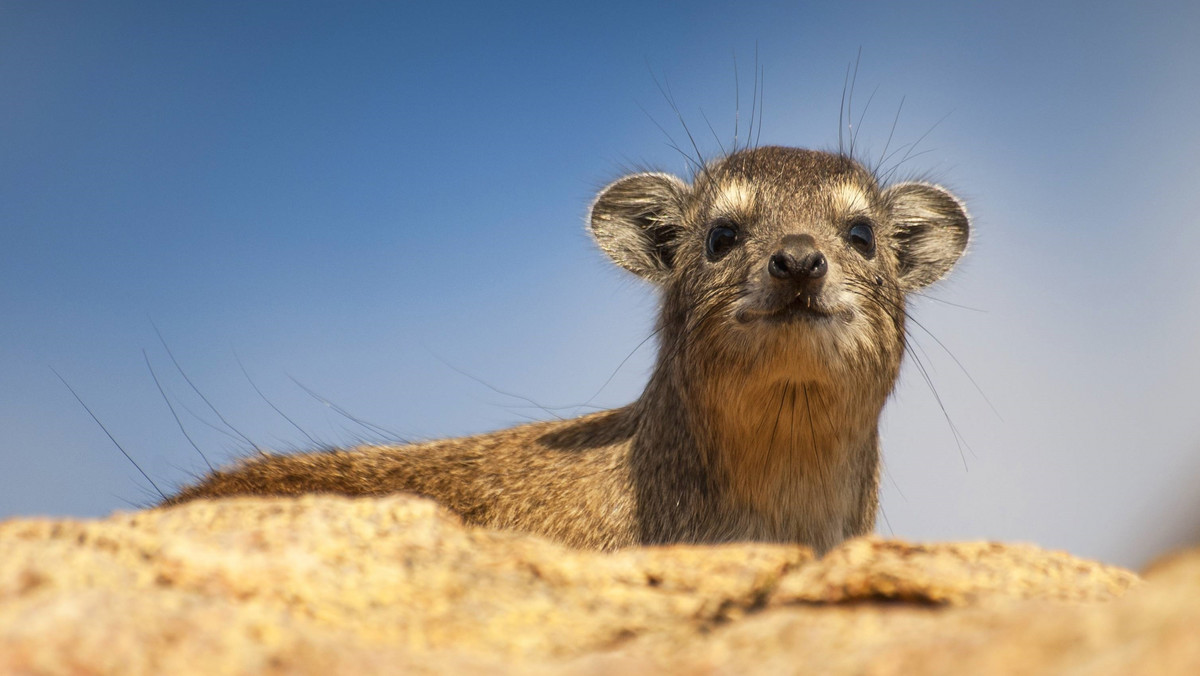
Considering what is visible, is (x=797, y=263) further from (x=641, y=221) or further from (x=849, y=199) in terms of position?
(x=641, y=221)

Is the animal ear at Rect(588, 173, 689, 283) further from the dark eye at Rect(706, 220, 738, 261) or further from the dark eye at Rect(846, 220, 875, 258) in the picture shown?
the dark eye at Rect(846, 220, 875, 258)

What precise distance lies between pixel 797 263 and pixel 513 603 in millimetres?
4643

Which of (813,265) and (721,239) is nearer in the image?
(813,265)

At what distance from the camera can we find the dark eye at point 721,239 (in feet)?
29.9

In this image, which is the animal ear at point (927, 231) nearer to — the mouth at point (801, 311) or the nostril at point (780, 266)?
the mouth at point (801, 311)

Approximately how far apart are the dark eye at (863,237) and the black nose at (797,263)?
1466 mm

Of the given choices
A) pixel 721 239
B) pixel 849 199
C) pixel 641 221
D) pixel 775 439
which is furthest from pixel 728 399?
pixel 641 221

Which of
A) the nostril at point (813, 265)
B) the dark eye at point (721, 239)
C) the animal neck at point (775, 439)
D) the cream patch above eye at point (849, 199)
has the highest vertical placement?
the cream patch above eye at point (849, 199)

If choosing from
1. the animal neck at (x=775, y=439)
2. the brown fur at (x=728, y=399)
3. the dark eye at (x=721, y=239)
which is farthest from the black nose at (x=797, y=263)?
the dark eye at (x=721, y=239)

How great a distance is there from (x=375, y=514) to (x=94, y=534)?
1.00 metres

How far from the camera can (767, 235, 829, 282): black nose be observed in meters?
7.70

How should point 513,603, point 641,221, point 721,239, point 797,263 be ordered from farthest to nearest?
point 641,221 < point 721,239 < point 797,263 < point 513,603

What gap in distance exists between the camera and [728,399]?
8344 millimetres

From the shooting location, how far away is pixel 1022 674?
109 inches
